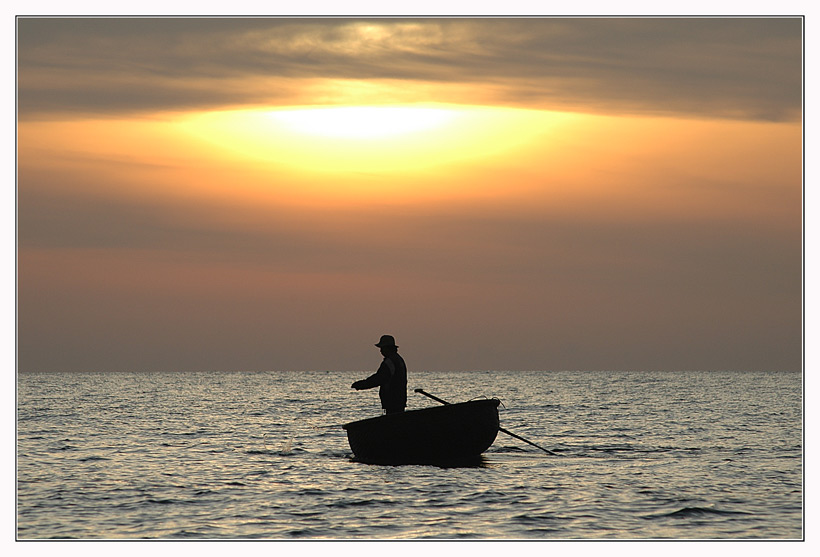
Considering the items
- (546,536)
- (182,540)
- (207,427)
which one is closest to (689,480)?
(546,536)

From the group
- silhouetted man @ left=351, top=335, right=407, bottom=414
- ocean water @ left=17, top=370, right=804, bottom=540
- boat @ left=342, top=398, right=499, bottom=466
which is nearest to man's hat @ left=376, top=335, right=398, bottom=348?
silhouetted man @ left=351, top=335, right=407, bottom=414

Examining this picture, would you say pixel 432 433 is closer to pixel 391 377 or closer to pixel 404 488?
pixel 391 377

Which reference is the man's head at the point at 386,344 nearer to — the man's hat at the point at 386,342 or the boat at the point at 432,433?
the man's hat at the point at 386,342

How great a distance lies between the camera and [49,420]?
43656mm

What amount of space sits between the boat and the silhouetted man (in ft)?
1.26

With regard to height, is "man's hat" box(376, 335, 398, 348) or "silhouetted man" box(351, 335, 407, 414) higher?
"man's hat" box(376, 335, 398, 348)

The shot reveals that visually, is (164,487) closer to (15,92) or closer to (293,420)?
(15,92)

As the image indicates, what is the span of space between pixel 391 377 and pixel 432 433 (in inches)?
55.7

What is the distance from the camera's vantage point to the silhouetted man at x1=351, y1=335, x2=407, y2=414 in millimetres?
22422

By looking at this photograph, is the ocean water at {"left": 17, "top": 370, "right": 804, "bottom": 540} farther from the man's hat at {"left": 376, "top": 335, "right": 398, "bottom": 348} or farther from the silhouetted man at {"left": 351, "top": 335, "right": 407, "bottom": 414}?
the man's hat at {"left": 376, "top": 335, "right": 398, "bottom": 348}

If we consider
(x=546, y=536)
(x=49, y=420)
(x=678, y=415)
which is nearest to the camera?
(x=546, y=536)

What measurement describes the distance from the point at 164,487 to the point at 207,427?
19.8 metres

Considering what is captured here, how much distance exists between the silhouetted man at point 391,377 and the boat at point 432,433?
15.1 inches

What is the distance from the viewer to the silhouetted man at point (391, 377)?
73.6 feet
